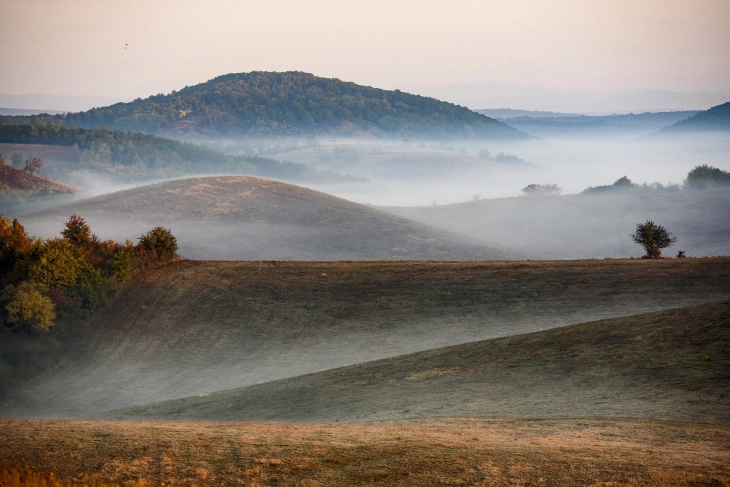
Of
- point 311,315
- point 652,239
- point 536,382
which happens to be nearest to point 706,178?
point 652,239

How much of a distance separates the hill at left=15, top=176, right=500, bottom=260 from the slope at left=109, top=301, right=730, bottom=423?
64.4 metres

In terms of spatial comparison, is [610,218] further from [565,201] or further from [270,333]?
[270,333]

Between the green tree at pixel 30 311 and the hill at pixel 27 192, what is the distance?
366 feet

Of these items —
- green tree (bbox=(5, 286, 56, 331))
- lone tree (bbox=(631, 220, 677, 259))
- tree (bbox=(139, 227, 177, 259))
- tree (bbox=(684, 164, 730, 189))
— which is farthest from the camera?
tree (bbox=(684, 164, 730, 189))

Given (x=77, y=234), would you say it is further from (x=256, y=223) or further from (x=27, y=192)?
(x=27, y=192)

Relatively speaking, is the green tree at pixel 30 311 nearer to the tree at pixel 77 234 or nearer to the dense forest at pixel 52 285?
the dense forest at pixel 52 285

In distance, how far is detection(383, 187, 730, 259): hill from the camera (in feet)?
341

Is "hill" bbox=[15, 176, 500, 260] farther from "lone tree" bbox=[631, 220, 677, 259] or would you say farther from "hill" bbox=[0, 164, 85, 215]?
"hill" bbox=[0, 164, 85, 215]

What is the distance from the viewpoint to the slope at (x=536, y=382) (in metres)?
18.8

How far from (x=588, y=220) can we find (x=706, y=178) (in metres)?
39.0

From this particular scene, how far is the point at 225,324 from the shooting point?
128 ft

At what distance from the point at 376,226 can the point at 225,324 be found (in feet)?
234

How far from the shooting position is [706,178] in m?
145

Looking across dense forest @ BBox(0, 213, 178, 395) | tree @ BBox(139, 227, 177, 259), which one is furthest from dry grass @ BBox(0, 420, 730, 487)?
tree @ BBox(139, 227, 177, 259)
